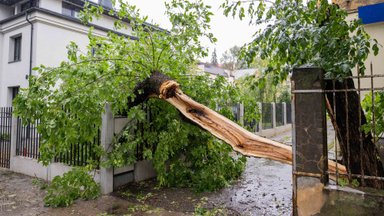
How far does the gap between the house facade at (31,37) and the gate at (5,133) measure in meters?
4.97

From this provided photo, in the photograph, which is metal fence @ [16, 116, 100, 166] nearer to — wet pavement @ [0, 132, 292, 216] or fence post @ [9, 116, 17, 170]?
fence post @ [9, 116, 17, 170]

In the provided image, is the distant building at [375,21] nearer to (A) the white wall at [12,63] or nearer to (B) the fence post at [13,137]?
(B) the fence post at [13,137]

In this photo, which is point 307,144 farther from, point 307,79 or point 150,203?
point 150,203

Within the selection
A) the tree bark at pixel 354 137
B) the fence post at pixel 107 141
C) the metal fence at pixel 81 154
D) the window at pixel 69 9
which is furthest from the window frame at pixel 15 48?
the tree bark at pixel 354 137

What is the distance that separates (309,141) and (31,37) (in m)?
13.3

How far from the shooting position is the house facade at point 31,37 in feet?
40.1

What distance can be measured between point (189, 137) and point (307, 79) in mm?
3142

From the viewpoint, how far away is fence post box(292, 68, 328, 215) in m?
2.90

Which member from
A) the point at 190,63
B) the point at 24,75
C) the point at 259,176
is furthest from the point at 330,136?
the point at 24,75

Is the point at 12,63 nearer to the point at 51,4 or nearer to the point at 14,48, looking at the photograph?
the point at 14,48

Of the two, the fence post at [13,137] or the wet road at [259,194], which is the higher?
the fence post at [13,137]

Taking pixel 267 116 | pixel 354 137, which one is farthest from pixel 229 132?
pixel 267 116

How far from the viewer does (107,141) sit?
5.07 metres

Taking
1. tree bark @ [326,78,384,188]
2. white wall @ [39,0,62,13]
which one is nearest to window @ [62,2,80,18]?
white wall @ [39,0,62,13]
